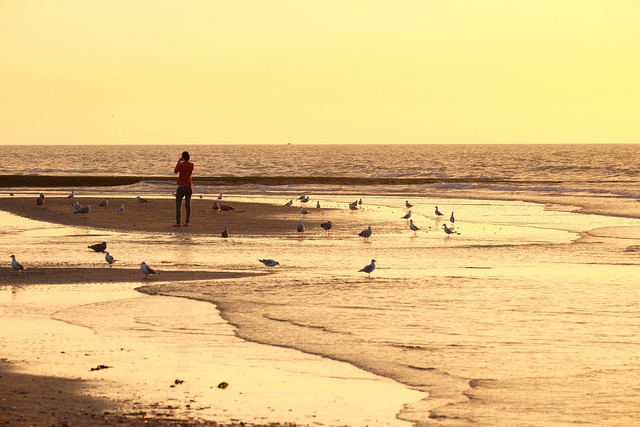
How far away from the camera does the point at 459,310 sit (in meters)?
15.4

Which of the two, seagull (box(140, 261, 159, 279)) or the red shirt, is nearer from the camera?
seagull (box(140, 261, 159, 279))

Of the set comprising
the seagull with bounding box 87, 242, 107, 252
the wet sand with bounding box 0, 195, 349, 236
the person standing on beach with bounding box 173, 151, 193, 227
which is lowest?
the wet sand with bounding box 0, 195, 349, 236

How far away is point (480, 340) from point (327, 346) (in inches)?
71.9

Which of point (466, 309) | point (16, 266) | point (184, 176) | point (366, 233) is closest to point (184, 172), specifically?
point (184, 176)

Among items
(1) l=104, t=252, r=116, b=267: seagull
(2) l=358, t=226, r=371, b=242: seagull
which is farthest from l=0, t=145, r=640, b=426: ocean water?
(1) l=104, t=252, r=116, b=267: seagull

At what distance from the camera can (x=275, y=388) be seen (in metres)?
10.6

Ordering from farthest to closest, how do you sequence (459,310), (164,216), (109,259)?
(164,216) < (109,259) < (459,310)

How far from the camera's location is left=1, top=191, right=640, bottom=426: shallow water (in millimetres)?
10445

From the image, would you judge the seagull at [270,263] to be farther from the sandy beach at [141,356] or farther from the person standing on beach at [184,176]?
the person standing on beach at [184,176]

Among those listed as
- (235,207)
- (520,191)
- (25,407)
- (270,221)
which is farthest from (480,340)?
(520,191)

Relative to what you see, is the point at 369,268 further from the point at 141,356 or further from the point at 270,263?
the point at 141,356

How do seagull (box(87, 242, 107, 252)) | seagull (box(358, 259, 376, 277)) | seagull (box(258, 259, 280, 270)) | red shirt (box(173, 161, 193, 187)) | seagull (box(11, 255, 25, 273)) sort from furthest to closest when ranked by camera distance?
1. red shirt (box(173, 161, 193, 187))
2. seagull (box(87, 242, 107, 252))
3. seagull (box(258, 259, 280, 270))
4. seagull (box(358, 259, 376, 277))
5. seagull (box(11, 255, 25, 273))

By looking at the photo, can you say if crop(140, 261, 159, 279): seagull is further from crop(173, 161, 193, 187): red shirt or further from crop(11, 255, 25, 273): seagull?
crop(173, 161, 193, 187): red shirt

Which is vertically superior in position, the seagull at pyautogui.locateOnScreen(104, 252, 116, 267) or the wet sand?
the seagull at pyautogui.locateOnScreen(104, 252, 116, 267)
